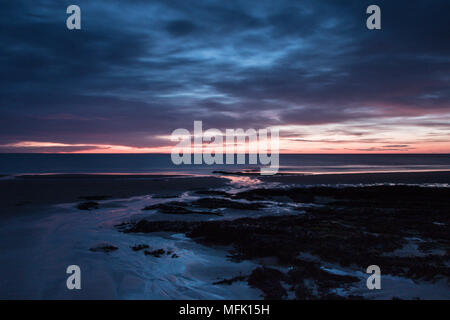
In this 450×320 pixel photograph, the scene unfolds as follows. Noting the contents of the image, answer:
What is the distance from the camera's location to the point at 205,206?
835 inches

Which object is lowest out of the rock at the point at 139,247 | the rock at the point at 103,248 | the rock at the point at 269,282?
the rock at the point at 103,248

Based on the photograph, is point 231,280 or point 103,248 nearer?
point 231,280

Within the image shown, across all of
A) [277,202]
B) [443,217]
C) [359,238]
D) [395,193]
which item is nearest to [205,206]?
[277,202]

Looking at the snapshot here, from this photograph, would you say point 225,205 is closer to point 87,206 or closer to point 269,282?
point 87,206

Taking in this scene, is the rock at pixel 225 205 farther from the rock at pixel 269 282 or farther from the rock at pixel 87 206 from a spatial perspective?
the rock at pixel 269 282

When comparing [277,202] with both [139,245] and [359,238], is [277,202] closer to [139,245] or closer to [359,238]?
[359,238]

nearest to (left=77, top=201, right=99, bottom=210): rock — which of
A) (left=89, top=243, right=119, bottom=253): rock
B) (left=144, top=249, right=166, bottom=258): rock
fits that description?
(left=89, top=243, right=119, bottom=253): rock

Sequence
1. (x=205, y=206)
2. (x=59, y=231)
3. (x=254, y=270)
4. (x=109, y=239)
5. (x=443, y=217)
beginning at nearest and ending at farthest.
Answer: (x=254, y=270), (x=109, y=239), (x=59, y=231), (x=443, y=217), (x=205, y=206)

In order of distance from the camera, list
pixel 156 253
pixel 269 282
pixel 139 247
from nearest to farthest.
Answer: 1. pixel 269 282
2. pixel 156 253
3. pixel 139 247

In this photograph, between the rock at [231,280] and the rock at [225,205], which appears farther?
the rock at [225,205]

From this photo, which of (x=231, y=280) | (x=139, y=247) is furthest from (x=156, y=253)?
(x=231, y=280)


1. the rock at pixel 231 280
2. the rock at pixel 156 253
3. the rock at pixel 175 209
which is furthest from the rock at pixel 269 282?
the rock at pixel 175 209

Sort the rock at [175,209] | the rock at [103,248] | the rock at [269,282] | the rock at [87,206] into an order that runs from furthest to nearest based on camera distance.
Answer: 1. the rock at [87,206]
2. the rock at [175,209]
3. the rock at [103,248]
4. the rock at [269,282]
